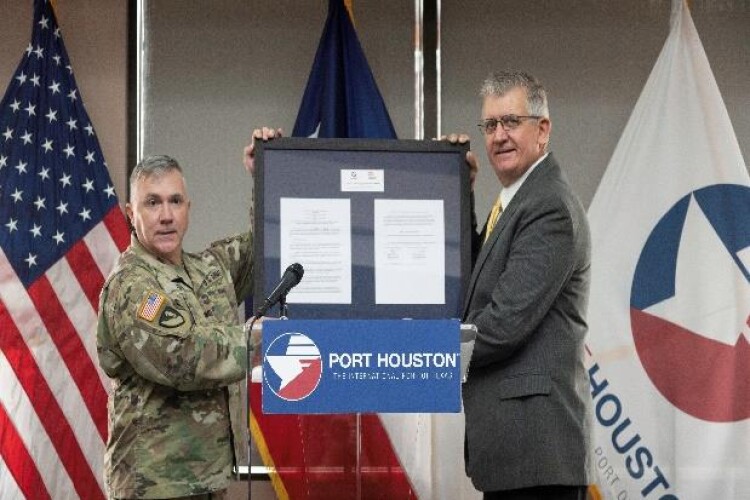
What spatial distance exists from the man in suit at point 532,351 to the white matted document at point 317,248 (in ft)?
1.17

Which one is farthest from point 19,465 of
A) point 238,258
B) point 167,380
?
point 167,380

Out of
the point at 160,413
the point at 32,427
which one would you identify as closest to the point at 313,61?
the point at 32,427

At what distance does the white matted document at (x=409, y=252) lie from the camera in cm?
265

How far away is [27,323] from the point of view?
4.21 metres

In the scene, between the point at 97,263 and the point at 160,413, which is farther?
the point at 97,263

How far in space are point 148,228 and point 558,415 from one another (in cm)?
116

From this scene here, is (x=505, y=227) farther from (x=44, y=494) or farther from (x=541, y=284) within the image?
(x=44, y=494)

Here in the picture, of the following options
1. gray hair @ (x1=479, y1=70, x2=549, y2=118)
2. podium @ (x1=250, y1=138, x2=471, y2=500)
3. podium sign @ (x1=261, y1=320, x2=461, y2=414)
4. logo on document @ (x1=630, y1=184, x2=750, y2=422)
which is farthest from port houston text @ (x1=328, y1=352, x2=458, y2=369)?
logo on document @ (x1=630, y1=184, x2=750, y2=422)

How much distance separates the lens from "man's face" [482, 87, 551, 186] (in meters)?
2.50

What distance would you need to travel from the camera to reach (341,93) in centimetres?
439

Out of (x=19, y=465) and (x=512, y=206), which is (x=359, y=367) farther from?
(x=19, y=465)

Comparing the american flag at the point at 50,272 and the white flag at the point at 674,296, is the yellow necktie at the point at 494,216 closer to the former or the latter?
the white flag at the point at 674,296

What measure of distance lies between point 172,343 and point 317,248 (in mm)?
432

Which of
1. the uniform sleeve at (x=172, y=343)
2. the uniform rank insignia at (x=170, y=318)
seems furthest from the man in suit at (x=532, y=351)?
the uniform rank insignia at (x=170, y=318)
